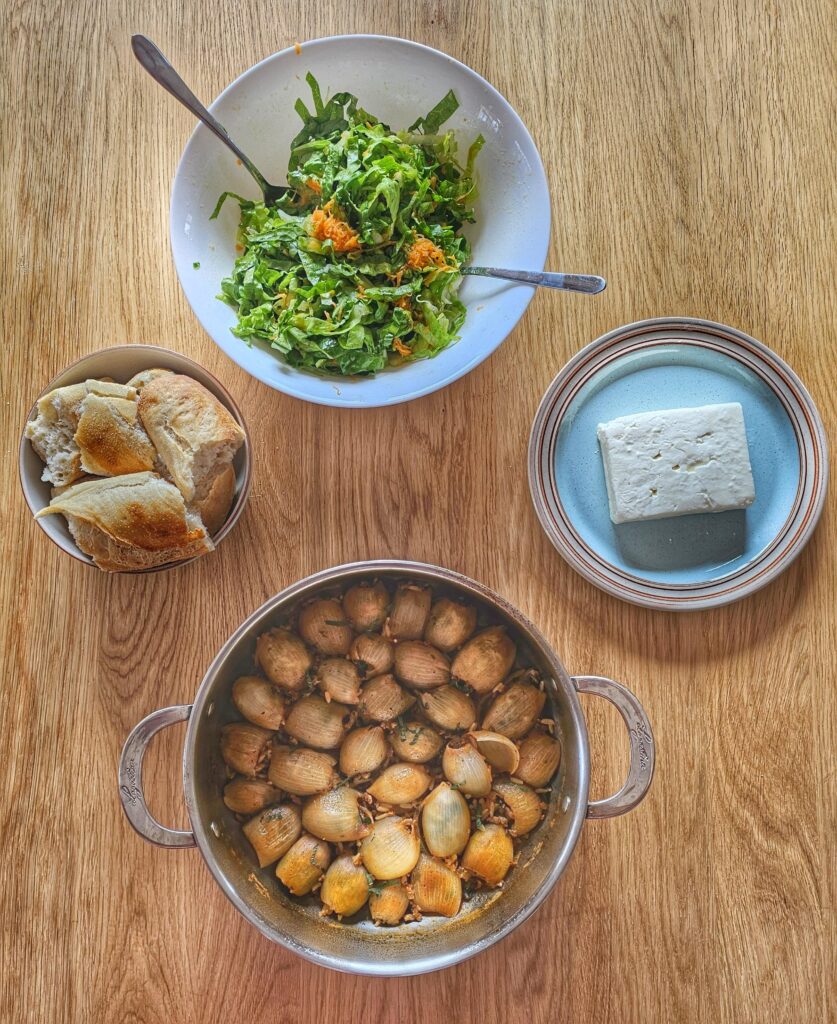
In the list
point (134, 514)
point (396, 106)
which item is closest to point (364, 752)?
point (134, 514)

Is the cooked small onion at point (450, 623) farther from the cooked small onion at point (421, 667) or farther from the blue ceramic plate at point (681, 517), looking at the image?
the blue ceramic plate at point (681, 517)

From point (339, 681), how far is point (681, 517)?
20.8 inches

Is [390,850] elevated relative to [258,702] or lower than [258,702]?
lower

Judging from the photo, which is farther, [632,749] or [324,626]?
[324,626]

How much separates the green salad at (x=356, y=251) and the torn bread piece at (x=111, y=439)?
6.9 inches

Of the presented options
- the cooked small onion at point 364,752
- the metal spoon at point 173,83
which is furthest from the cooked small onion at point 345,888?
the metal spoon at point 173,83

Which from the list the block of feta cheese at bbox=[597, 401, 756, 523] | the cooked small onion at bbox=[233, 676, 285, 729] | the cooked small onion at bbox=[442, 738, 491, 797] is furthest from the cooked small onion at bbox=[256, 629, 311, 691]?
the block of feta cheese at bbox=[597, 401, 756, 523]

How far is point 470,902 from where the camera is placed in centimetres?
110

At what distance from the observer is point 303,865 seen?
3.61 feet

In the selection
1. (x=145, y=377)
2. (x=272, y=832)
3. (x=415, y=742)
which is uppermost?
(x=145, y=377)

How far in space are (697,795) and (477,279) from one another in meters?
0.77

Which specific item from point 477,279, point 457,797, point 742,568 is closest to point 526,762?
point 457,797

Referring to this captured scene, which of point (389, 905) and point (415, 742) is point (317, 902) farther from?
point (415, 742)

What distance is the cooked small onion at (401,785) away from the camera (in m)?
1.11
